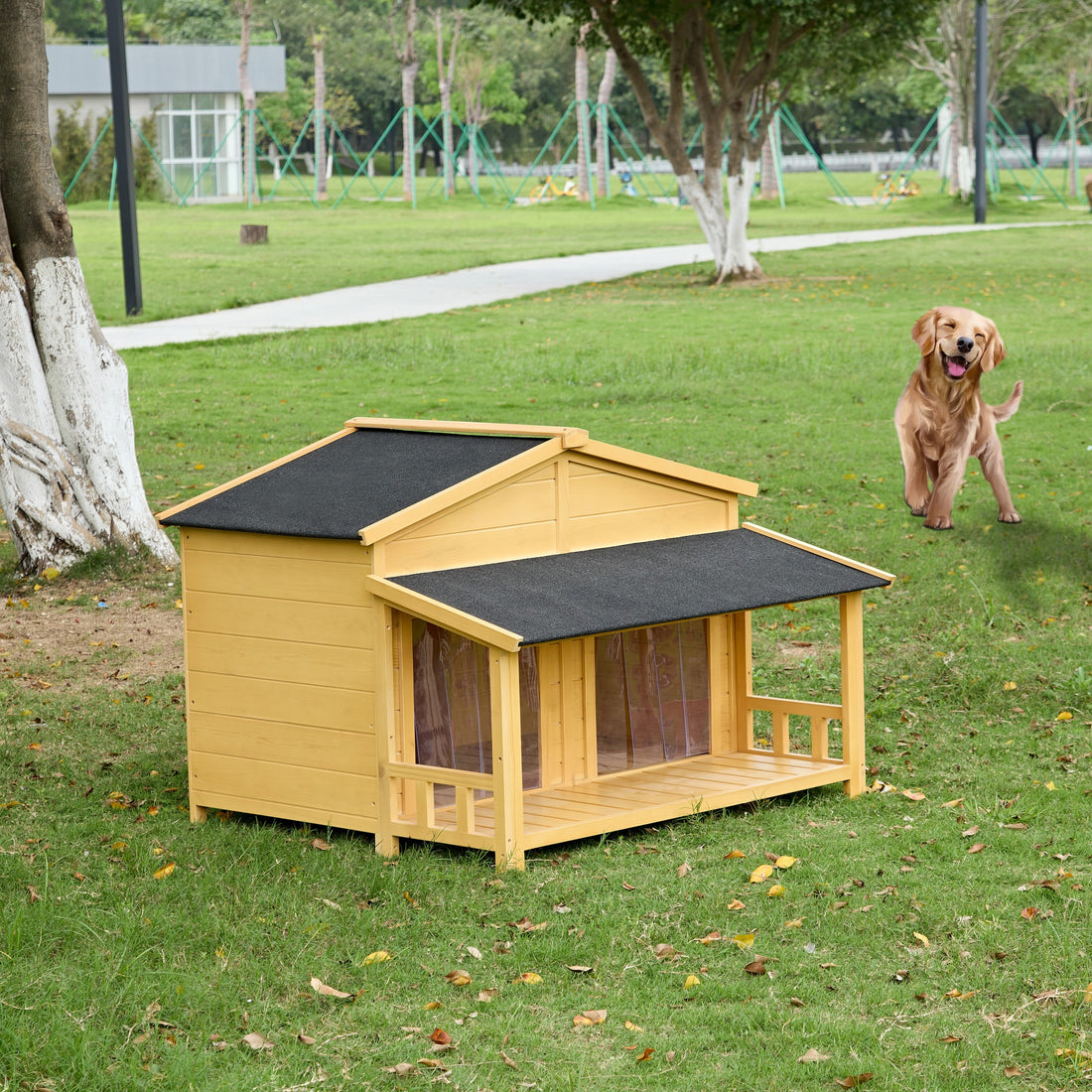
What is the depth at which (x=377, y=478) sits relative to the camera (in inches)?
279

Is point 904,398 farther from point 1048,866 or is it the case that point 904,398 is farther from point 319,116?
point 319,116

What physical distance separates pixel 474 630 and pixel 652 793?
4.87ft

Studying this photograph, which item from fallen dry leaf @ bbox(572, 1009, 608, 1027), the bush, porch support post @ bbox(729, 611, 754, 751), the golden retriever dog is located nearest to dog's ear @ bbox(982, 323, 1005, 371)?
the golden retriever dog

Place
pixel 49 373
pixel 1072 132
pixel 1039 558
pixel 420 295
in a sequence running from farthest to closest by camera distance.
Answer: pixel 1072 132 < pixel 420 295 < pixel 49 373 < pixel 1039 558

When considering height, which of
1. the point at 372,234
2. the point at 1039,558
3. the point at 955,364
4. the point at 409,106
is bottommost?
the point at 1039,558

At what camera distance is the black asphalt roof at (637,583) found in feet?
20.9

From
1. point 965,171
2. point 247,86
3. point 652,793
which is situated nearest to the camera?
point 652,793

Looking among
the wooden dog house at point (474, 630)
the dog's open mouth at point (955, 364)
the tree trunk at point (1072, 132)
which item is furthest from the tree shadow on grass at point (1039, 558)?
the tree trunk at point (1072, 132)

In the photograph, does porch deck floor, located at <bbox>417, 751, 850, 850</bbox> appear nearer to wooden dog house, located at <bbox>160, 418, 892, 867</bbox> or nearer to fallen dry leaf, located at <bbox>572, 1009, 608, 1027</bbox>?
wooden dog house, located at <bbox>160, 418, 892, 867</bbox>

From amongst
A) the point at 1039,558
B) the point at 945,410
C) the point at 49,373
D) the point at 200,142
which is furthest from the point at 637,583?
the point at 200,142

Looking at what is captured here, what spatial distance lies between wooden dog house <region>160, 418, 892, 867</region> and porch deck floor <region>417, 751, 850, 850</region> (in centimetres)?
2

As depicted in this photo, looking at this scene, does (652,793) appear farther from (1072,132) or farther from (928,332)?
(1072,132)

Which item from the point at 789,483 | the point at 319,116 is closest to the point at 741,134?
the point at 789,483

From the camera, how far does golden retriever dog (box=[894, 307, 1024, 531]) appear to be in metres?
5.94
